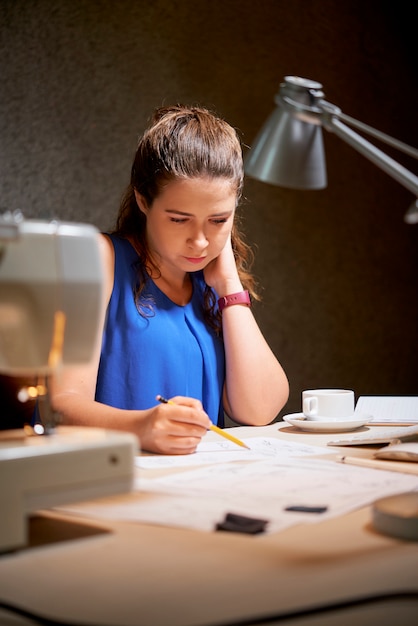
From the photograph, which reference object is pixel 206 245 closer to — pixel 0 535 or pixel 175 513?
pixel 175 513

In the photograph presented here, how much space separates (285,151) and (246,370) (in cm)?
83

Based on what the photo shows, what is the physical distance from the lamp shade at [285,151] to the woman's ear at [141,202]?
727mm

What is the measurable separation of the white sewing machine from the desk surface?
2.0 inches

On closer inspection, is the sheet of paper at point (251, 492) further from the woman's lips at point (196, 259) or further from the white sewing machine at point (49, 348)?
the woman's lips at point (196, 259)

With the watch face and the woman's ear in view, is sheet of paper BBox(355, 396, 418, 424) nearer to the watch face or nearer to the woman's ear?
the watch face

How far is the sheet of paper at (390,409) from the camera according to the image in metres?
1.68

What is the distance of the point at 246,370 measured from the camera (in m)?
1.83

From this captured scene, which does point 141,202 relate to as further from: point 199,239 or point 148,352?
point 148,352

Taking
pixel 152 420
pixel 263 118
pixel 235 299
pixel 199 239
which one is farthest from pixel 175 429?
pixel 263 118

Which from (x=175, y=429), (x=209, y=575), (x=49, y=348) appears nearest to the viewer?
(x=209, y=575)

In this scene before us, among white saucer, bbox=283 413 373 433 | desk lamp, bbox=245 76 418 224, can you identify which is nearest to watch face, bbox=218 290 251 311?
white saucer, bbox=283 413 373 433

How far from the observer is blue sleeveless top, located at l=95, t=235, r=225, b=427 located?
1.82 meters

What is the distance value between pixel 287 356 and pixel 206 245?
Answer: 2.01 m

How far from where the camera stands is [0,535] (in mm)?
777
